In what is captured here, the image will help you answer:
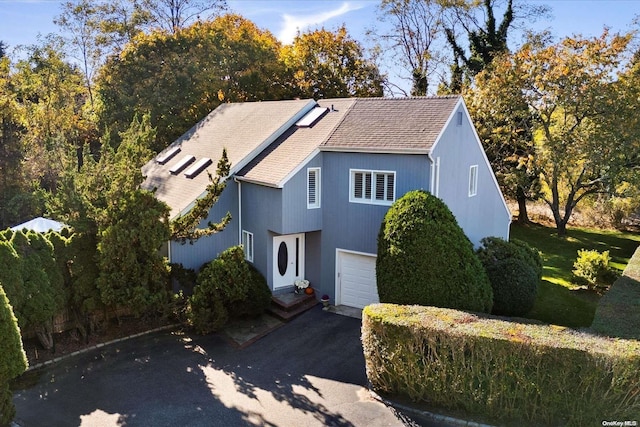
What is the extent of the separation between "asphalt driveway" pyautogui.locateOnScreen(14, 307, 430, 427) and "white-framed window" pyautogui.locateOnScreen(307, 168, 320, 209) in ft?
14.9

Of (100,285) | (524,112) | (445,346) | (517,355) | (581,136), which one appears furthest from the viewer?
(524,112)

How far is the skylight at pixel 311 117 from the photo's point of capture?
19.0m

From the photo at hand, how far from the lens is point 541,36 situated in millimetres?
27906

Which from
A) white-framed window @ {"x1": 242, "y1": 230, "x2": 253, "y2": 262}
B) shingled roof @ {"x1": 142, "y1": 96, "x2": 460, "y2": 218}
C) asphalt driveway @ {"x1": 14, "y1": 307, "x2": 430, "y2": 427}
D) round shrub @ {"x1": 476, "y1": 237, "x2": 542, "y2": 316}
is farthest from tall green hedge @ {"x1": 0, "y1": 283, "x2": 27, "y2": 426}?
round shrub @ {"x1": 476, "y1": 237, "x2": 542, "y2": 316}

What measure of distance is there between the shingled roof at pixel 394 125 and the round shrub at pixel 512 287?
196 inches

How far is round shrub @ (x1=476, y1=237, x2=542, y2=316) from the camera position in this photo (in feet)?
50.5

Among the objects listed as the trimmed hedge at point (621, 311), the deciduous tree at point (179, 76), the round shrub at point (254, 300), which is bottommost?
the round shrub at point (254, 300)

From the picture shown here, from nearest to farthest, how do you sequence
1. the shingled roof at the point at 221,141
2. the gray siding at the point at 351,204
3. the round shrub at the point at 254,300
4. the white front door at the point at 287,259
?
1. the gray siding at the point at 351,204
2. the round shrub at the point at 254,300
3. the white front door at the point at 287,259
4. the shingled roof at the point at 221,141

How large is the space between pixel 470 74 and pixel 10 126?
3117 cm

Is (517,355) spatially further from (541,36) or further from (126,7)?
(126,7)

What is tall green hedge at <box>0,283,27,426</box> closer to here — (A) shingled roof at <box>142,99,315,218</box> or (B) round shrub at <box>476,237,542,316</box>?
(A) shingled roof at <box>142,99,315,218</box>

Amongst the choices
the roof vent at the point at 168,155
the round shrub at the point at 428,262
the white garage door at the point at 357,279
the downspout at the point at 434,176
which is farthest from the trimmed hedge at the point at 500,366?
the roof vent at the point at 168,155

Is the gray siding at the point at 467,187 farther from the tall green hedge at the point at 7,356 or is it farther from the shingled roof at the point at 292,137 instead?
the tall green hedge at the point at 7,356

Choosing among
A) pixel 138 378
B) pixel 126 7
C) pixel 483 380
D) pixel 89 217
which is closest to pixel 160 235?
pixel 89 217
